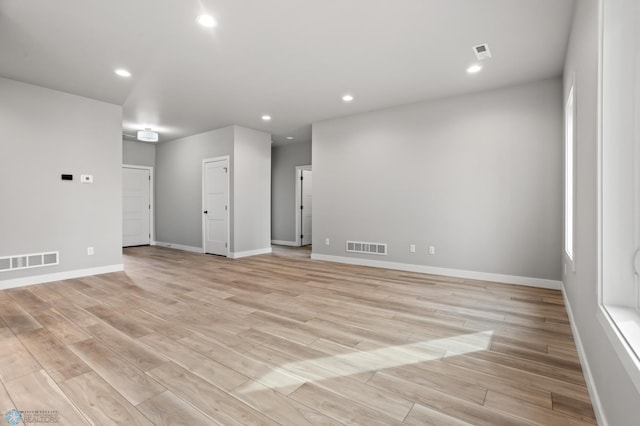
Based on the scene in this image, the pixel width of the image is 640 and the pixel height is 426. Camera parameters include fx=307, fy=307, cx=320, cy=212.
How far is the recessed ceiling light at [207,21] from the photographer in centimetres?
277

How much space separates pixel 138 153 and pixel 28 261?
4.55 m

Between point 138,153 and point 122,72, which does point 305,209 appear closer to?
point 138,153

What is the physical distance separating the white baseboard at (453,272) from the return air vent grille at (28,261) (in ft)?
14.3

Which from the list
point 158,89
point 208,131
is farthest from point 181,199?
point 158,89

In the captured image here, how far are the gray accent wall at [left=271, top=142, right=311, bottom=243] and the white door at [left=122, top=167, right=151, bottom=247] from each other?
344 cm

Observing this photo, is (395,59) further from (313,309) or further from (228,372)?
(228,372)

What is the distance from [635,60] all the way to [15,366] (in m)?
4.00

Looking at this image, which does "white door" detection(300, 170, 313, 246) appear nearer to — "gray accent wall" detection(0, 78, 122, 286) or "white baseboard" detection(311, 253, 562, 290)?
"white baseboard" detection(311, 253, 562, 290)

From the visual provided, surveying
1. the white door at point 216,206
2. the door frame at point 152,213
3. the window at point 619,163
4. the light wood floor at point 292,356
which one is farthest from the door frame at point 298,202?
the window at point 619,163

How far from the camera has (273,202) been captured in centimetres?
905

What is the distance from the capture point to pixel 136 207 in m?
8.29

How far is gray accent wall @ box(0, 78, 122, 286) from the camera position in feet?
13.7

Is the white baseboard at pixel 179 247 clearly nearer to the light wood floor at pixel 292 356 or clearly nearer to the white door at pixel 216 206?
the white door at pixel 216 206

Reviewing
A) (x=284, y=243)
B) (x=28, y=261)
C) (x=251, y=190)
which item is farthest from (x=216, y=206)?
(x=28, y=261)
